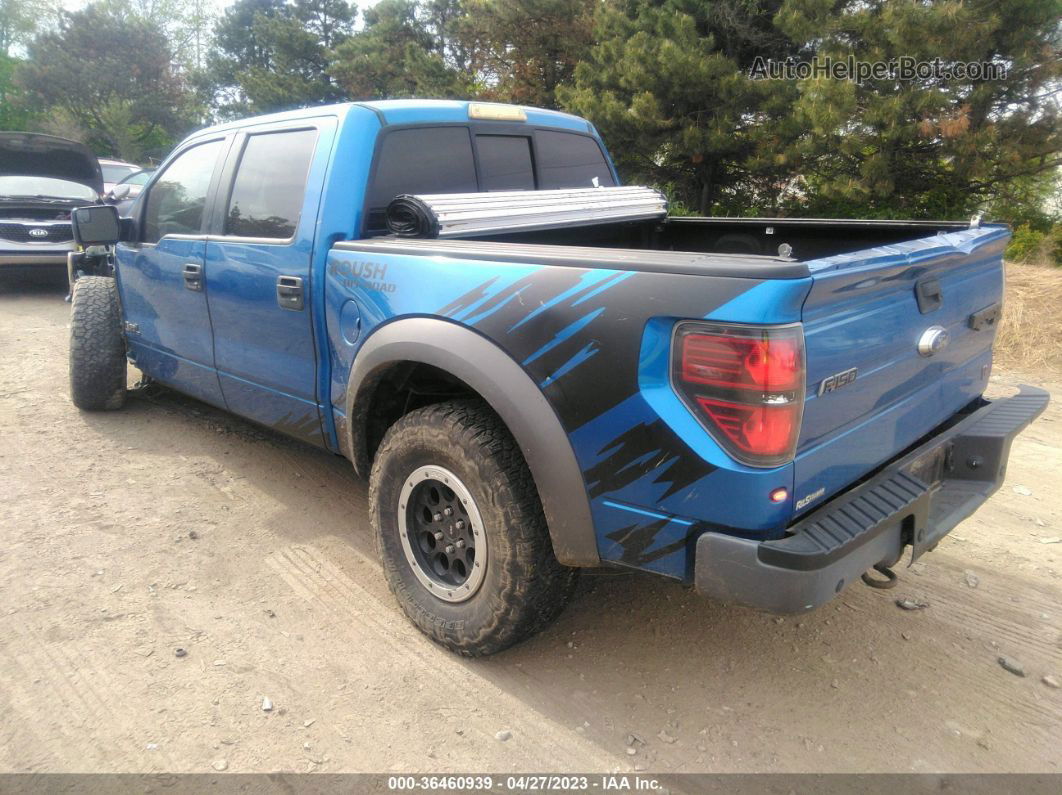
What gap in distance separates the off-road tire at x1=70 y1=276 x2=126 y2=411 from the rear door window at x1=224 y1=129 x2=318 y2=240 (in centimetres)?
173

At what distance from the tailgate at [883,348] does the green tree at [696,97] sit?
8.20 m

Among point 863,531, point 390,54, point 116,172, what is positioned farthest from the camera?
point 390,54

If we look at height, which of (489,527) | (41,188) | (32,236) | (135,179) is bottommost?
(489,527)

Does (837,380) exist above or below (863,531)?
above

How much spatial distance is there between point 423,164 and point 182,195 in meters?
1.53

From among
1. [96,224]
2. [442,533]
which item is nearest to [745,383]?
[442,533]

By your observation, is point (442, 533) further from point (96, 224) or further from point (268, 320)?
point (96, 224)

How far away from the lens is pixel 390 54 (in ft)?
65.8

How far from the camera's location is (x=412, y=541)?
2.78m

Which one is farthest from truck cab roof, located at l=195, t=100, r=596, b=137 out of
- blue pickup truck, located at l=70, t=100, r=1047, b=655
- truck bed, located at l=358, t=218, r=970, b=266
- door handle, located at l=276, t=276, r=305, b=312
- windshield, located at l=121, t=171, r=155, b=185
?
windshield, located at l=121, t=171, r=155, b=185

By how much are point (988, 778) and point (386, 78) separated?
70.6ft

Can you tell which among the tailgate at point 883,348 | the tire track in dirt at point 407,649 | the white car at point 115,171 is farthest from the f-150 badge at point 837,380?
the white car at point 115,171

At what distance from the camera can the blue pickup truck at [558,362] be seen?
1927 mm

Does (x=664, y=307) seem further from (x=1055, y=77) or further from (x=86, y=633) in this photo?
(x=1055, y=77)
